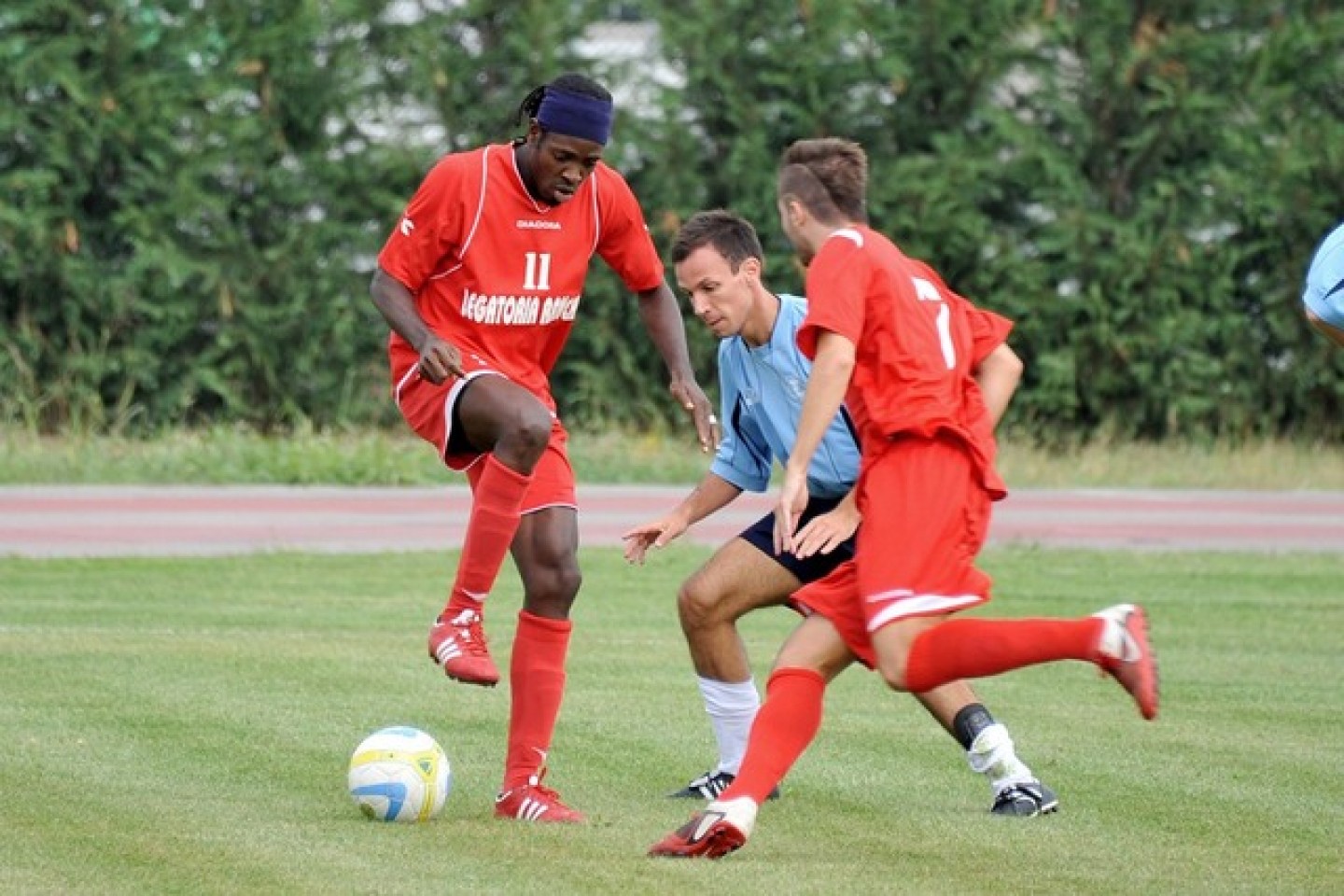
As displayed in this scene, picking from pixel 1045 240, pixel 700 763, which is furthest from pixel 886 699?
pixel 1045 240

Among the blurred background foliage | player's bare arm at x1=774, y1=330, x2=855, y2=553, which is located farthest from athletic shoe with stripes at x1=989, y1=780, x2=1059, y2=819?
the blurred background foliage

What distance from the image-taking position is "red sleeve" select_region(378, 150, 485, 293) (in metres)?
7.89

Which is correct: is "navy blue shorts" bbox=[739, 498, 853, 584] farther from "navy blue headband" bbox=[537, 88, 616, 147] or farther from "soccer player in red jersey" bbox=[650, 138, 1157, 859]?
"navy blue headband" bbox=[537, 88, 616, 147]

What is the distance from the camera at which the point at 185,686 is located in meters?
10.2

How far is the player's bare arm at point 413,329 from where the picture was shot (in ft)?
24.9

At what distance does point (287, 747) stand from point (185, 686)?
1.56 meters

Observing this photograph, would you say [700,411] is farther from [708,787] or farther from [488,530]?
[708,787]

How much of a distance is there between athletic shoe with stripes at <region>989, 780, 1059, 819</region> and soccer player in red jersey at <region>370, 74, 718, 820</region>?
1.29 metres

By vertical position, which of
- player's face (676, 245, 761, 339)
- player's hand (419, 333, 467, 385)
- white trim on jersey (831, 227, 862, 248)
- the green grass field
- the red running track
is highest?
white trim on jersey (831, 227, 862, 248)

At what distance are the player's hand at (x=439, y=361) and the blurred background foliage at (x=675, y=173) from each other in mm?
12847

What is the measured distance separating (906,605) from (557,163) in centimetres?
199

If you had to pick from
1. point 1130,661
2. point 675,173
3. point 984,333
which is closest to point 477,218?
point 984,333

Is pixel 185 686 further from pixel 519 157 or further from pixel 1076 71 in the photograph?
pixel 1076 71

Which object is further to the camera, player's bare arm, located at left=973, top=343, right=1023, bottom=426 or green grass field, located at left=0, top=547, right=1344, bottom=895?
player's bare arm, located at left=973, top=343, right=1023, bottom=426
